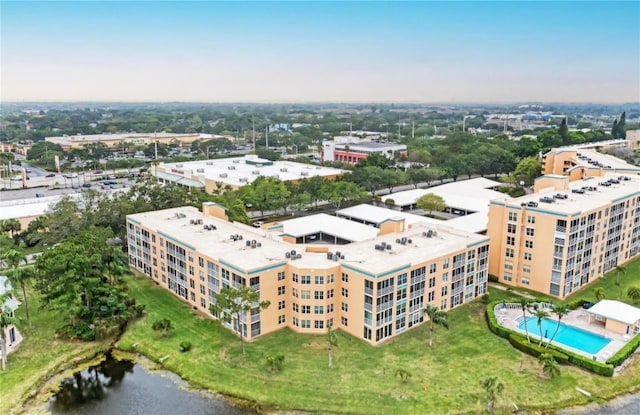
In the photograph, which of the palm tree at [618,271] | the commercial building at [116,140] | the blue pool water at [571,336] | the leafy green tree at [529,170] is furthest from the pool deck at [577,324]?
the commercial building at [116,140]

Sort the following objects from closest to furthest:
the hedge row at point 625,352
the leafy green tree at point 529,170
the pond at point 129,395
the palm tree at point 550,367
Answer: the pond at point 129,395 → the palm tree at point 550,367 → the hedge row at point 625,352 → the leafy green tree at point 529,170

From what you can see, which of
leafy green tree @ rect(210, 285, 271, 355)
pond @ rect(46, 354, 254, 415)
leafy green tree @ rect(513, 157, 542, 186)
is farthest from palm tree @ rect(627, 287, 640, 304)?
leafy green tree @ rect(513, 157, 542, 186)

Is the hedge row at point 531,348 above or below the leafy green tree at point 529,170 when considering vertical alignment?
below

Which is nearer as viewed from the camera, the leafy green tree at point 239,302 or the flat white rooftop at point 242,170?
the leafy green tree at point 239,302

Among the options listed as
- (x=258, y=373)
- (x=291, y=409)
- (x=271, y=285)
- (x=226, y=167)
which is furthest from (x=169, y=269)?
(x=226, y=167)

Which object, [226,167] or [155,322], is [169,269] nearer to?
[155,322]

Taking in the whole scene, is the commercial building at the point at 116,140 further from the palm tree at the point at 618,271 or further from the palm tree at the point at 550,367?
the palm tree at the point at 550,367
